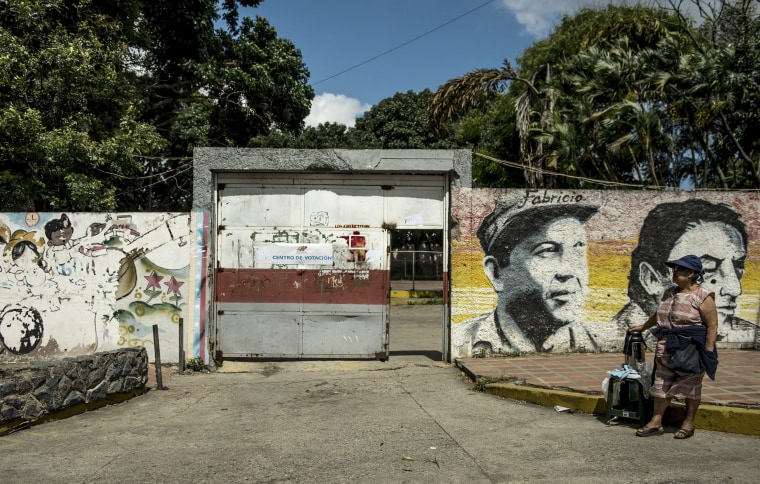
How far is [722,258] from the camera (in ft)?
30.0

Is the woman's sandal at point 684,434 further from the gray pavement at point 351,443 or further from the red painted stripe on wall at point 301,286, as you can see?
the red painted stripe on wall at point 301,286

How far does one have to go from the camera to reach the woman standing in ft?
17.1

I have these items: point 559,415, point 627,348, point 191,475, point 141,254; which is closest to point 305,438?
point 191,475

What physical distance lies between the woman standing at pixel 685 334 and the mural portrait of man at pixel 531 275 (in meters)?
3.46

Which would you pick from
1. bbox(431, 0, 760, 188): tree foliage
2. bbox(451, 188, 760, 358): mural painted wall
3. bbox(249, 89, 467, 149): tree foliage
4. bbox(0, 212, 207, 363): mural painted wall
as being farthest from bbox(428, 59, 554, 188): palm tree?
bbox(249, 89, 467, 149): tree foliage

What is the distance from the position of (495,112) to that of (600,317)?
51.3 feet

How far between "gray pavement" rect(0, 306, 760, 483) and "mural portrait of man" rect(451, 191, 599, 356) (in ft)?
5.36

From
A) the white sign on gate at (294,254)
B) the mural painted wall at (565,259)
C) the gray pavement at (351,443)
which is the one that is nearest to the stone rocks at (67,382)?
the gray pavement at (351,443)

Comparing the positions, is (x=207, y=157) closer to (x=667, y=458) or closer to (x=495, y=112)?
(x=667, y=458)

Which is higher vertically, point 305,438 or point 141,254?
point 141,254

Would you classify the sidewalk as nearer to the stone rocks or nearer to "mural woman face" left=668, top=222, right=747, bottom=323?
"mural woman face" left=668, top=222, right=747, bottom=323

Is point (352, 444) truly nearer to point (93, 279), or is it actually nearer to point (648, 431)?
point (648, 431)

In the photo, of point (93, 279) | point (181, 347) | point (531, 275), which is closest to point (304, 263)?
point (181, 347)

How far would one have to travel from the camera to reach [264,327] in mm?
9008
